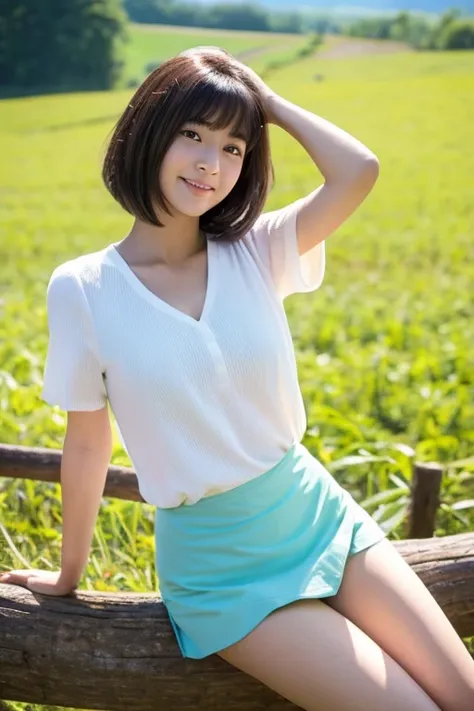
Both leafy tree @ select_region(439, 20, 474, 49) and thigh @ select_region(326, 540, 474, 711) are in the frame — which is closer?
thigh @ select_region(326, 540, 474, 711)

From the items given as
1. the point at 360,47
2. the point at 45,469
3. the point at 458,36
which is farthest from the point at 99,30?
the point at 45,469

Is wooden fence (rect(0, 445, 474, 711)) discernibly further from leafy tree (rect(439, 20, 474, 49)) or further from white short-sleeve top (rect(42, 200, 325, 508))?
leafy tree (rect(439, 20, 474, 49))

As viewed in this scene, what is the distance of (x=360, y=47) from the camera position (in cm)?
446

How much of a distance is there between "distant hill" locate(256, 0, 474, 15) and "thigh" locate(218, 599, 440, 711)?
11.5 ft

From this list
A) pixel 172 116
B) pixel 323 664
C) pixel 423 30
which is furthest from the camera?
pixel 423 30

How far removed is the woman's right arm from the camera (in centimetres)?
142

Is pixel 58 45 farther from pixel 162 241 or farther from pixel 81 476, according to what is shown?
pixel 81 476

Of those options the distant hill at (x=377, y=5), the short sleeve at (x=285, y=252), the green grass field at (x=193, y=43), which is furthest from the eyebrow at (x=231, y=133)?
the distant hill at (x=377, y=5)

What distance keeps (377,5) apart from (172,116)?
3.23m

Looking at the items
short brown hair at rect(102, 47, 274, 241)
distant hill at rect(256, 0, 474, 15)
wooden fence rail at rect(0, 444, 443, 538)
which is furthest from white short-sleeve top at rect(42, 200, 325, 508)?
distant hill at rect(256, 0, 474, 15)

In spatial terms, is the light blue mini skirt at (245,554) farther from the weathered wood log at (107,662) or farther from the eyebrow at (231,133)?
the eyebrow at (231,133)

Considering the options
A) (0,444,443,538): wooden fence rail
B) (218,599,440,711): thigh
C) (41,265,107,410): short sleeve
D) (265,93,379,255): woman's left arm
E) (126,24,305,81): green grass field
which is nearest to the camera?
(218,599,440,711): thigh

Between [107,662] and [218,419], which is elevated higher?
[218,419]

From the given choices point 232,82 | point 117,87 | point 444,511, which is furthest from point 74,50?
point 232,82
